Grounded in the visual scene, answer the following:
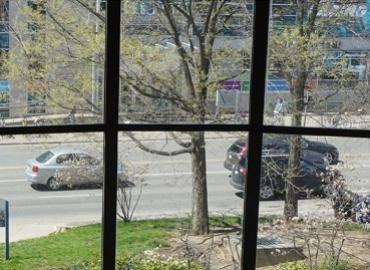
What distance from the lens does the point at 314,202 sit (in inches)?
176

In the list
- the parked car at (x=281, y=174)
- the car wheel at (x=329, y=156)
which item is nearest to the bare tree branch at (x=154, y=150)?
the parked car at (x=281, y=174)

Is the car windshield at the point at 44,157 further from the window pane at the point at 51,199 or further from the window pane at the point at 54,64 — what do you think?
the window pane at the point at 54,64

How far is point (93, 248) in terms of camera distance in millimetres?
4270

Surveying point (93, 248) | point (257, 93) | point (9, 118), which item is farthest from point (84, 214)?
point (257, 93)

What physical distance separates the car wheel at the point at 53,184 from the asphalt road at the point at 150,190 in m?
0.03

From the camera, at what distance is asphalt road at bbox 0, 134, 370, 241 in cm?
409

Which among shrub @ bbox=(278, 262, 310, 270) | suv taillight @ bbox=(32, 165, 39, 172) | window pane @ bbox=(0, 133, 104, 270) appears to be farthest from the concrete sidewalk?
shrub @ bbox=(278, 262, 310, 270)

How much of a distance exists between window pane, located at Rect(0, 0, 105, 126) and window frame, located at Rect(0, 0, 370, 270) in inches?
4.3

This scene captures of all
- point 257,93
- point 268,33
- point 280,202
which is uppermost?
point 268,33

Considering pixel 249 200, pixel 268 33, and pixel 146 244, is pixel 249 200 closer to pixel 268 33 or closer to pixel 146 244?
pixel 146 244

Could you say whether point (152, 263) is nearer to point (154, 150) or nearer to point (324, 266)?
point (154, 150)

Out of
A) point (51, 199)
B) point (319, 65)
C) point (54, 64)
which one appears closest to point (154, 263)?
point (51, 199)

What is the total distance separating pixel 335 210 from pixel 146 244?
4.12ft

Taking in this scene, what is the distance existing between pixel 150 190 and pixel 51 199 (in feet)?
2.02
